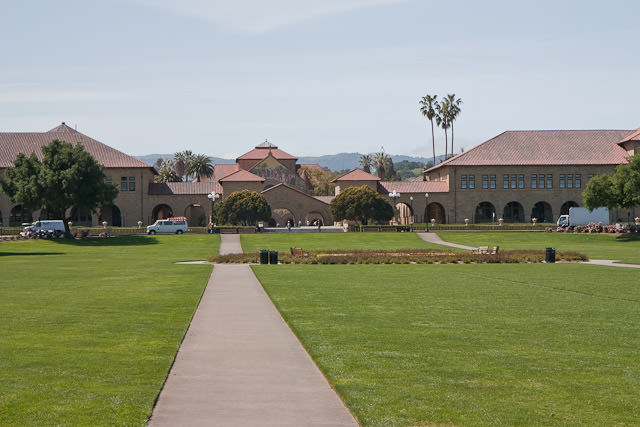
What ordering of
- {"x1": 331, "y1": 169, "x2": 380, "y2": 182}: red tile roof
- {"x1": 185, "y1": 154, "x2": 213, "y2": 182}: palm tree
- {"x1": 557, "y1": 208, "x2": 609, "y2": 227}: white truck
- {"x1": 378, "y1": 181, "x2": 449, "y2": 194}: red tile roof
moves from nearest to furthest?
{"x1": 557, "y1": 208, "x2": 609, "y2": 227}: white truck < {"x1": 378, "y1": 181, "x2": 449, "y2": 194}: red tile roof < {"x1": 331, "y1": 169, "x2": 380, "y2": 182}: red tile roof < {"x1": 185, "y1": 154, "x2": 213, "y2": 182}: palm tree

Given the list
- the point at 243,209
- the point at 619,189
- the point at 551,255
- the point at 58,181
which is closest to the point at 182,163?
the point at 243,209

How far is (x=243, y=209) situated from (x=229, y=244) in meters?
27.9

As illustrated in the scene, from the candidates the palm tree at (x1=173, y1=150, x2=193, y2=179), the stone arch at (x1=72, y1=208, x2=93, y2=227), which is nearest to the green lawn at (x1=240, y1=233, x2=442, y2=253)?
the stone arch at (x1=72, y1=208, x2=93, y2=227)

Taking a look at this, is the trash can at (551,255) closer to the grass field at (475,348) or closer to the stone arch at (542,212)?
the grass field at (475,348)

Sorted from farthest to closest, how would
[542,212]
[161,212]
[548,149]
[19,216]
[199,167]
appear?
[199,167] < [161,212] < [542,212] < [548,149] < [19,216]

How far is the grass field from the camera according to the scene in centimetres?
902

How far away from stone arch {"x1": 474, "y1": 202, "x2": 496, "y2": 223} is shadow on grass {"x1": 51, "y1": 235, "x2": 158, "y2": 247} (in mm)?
47807

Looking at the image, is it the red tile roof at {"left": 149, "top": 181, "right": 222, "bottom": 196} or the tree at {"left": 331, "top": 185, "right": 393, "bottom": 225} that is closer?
the tree at {"left": 331, "top": 185, "right": 393, "bottom": 225}

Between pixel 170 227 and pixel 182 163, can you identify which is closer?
pixel 170 227

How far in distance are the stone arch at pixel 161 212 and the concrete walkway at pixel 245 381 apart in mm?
86845

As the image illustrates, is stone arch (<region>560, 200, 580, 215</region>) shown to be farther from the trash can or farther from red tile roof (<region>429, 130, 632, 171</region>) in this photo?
the trash can

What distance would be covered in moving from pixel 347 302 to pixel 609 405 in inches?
445

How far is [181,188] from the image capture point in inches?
3903

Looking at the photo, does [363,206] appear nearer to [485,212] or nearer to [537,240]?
[485,212]
